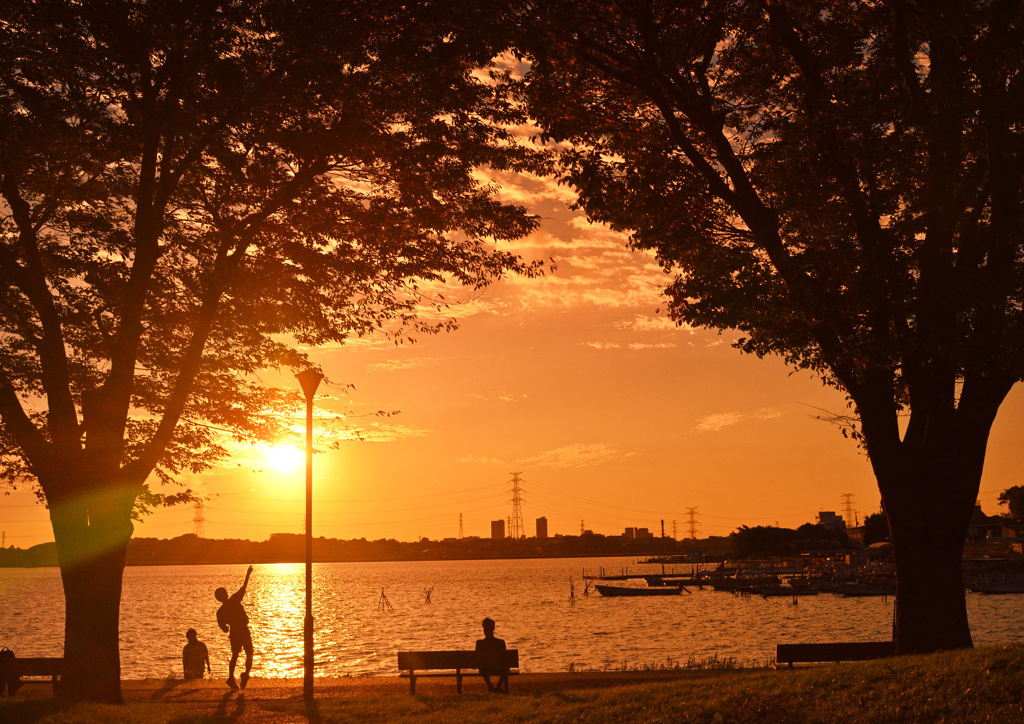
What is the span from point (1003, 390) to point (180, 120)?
14.3 meters

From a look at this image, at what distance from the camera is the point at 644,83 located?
14852 millimetres

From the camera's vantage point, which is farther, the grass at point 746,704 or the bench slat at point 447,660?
the bench slat at point 447,660

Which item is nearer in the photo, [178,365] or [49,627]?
[178,365]

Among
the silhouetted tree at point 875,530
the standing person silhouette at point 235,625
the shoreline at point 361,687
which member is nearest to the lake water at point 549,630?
the shoreline at point 361,687

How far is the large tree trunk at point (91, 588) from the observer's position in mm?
14617

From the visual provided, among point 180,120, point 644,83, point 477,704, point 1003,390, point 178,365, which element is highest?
point 644,83

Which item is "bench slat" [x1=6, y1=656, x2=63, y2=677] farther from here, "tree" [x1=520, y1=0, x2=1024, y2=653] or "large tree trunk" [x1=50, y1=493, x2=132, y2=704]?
"tree" [x1=520, y1=0, x2=1024, y2=653]

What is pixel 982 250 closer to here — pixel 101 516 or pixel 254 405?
pixel 254 405

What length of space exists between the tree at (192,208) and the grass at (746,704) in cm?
261

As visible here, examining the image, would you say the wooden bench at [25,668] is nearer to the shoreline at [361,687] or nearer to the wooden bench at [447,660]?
the shoreline at [361,687]

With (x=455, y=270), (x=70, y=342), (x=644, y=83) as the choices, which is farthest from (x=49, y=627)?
(x=644, y=83)

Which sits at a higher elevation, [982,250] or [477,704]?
[982,250]

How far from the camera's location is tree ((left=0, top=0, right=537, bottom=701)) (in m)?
13.6

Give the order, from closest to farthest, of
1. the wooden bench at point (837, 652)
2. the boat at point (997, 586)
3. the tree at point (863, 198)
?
the tree at point (863, 198), the wooden bench at point (837, 652), the boat at point (997, 586)
